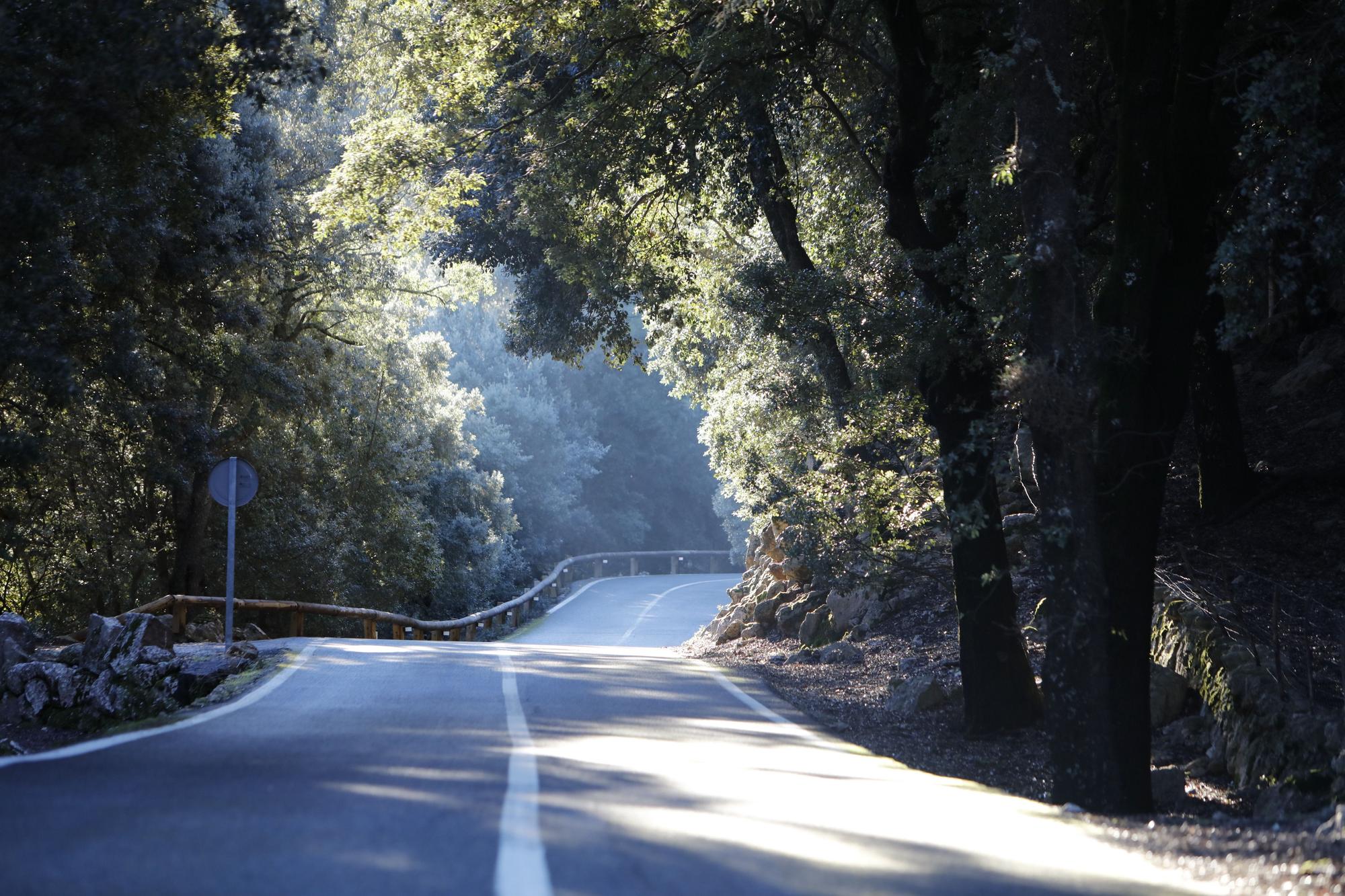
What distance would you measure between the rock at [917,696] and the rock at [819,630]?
588 cm

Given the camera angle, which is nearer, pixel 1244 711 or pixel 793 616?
pixel 1244 711

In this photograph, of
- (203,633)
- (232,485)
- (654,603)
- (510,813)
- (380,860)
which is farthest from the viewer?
(654,603)

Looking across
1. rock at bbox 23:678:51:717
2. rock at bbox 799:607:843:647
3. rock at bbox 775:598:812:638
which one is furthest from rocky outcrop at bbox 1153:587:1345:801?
rock at bbox 23:678:51:717

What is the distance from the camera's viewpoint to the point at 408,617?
2758 centimetres

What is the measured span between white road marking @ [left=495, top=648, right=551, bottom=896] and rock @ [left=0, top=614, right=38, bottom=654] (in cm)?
852

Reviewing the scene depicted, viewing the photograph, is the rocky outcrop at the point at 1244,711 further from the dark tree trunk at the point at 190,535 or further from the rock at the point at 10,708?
the dark tree trunk at the point at 190,535

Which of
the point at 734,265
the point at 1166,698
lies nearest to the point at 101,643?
the point at 1166,698

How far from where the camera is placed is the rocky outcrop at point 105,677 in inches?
488

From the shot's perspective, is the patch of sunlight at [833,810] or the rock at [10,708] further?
the rock at [10,708]

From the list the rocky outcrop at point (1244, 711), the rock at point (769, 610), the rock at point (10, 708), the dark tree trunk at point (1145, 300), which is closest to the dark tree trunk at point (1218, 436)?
the rocky outcrop at point (1244, 711)

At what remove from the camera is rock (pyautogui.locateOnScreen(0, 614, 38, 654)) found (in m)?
14.5

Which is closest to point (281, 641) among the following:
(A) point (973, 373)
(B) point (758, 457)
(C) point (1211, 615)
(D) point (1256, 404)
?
(B) point (758, 457)

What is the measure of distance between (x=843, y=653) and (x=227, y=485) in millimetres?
8836

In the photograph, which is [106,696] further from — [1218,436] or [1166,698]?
[1218,436]
